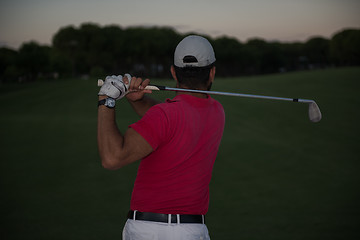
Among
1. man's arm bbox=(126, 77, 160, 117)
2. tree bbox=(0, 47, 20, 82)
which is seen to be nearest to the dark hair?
man's arm bbox=(126, 77, 160, 117)

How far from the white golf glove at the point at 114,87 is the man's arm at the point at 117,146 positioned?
0.56 ft

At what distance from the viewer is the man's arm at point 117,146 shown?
2369 millimetres

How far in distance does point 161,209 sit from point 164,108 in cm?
68

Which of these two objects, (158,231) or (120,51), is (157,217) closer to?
(158,231)

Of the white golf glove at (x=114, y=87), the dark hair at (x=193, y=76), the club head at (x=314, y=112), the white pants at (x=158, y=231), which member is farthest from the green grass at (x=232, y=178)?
the white golf glove at (x=114, y=87)

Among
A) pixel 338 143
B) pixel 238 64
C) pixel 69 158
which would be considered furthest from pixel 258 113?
pixel 238 64

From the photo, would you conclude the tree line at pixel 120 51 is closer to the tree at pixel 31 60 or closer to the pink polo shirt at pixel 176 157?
the tree at pixel 31 60

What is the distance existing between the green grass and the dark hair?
165 inches

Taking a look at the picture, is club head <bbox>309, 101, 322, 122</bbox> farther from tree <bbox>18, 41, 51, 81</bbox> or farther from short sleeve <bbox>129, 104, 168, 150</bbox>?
tree <bbox>18, 41, 51, 81</bbox>

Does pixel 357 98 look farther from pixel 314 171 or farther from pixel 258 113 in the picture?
pixel 314 171

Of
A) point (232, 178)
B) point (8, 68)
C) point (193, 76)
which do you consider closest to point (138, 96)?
point (193, 76)

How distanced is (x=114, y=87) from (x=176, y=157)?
0.60 metres

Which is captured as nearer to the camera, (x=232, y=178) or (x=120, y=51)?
(x=232, y=178)

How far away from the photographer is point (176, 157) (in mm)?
2611
